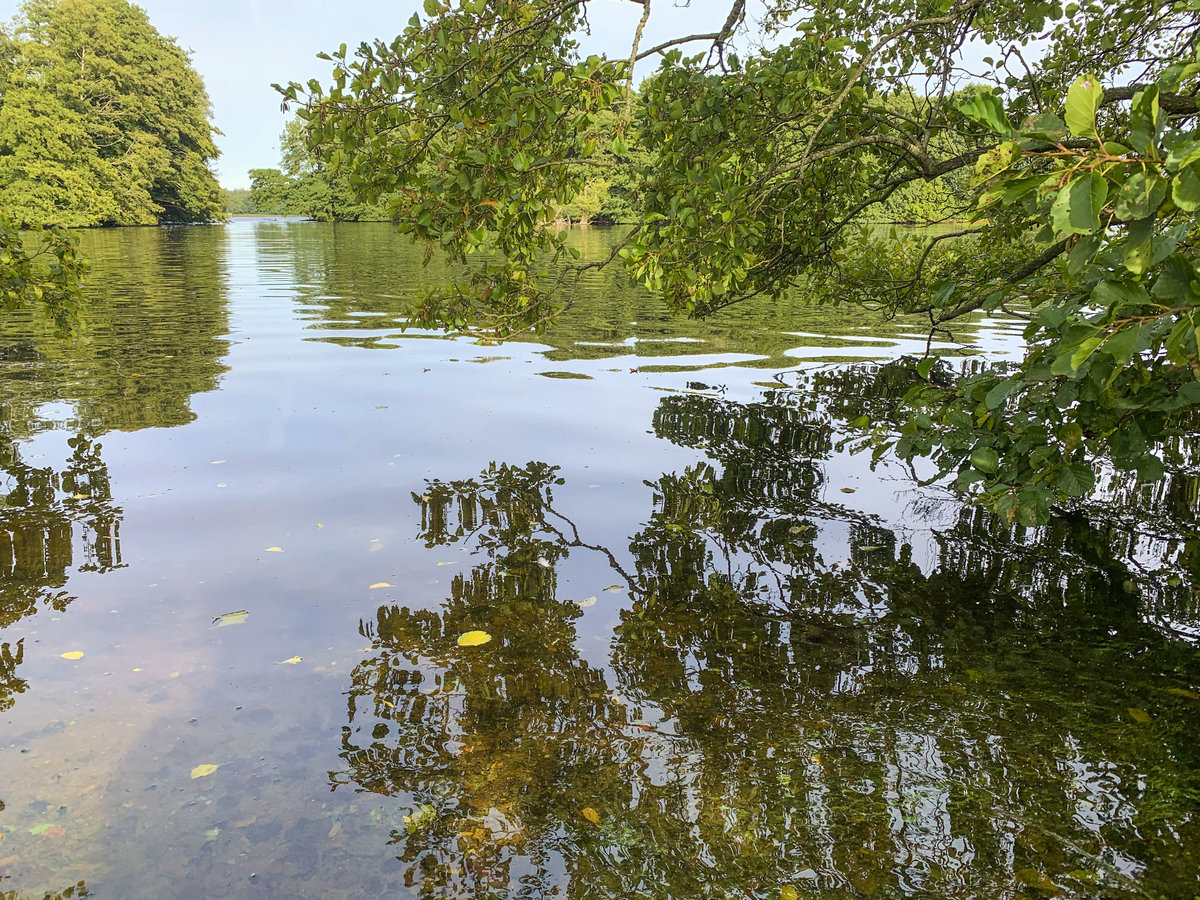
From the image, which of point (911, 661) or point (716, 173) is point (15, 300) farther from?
point (911, 661)

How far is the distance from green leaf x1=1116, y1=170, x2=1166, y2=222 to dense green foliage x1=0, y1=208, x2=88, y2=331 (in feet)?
30.8

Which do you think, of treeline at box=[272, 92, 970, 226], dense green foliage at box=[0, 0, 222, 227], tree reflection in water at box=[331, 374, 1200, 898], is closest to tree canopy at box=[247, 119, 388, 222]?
treeline at box=[272, 92, 970, 226]

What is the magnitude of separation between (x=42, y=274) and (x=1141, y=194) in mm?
10446

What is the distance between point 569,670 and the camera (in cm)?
484

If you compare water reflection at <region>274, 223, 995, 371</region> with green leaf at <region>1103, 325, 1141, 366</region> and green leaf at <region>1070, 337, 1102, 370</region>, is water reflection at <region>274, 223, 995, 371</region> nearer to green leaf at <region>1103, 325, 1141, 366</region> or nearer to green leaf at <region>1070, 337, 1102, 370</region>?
green leaf at <region>1103, 325, 1141, 366</region>

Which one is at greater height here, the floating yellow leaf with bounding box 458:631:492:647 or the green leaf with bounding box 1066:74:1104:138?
the green leaf with bounding box 1066:74:1104:138

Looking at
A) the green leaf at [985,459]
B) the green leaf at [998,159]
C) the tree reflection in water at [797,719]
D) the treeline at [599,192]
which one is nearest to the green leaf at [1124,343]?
the green leaf at [998,159]

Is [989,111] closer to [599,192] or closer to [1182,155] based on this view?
[1182,155]

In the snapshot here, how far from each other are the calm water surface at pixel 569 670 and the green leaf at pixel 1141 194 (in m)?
2.51

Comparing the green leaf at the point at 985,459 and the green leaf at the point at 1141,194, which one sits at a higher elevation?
the green leaf at the point at 1141,194

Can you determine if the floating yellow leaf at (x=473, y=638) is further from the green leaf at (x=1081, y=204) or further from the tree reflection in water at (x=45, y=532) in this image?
the green leaf at (x=1081, y=204)

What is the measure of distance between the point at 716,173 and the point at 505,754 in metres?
3.96

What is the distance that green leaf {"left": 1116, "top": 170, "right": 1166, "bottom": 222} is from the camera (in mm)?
2195

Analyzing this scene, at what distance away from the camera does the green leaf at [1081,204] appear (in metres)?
2.15
